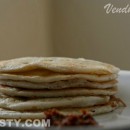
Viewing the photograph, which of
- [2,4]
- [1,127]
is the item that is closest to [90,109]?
[1,127]

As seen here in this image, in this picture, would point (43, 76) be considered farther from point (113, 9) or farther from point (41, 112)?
point (113, 9)

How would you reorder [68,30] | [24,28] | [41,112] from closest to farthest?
1. [41,112]
2. [24,28]
3. [68,30]

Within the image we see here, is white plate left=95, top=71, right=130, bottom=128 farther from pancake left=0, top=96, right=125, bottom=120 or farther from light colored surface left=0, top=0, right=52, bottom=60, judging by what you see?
light colored surface left=0, top=0, right=52, bottom=60

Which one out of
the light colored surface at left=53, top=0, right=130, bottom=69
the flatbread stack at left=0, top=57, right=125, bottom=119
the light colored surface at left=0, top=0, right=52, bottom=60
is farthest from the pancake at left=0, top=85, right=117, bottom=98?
the light colored surface at left=53, top=0, right=130, bottom=69

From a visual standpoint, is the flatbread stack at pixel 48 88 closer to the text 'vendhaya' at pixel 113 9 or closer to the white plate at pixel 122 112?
the white plate at pixel 122 112

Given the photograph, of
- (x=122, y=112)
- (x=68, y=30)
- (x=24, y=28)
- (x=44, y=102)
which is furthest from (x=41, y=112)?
(x=68, y=30)

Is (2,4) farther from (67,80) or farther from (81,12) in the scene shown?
(67,80)
